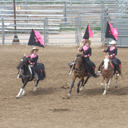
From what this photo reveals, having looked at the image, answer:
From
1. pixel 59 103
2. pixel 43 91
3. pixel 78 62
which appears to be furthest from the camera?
pixel 43 91

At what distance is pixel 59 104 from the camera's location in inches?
379

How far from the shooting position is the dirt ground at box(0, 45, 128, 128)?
25.5ft

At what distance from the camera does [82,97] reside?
10586 millimetres

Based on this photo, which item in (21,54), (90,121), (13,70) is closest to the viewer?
(90,121)

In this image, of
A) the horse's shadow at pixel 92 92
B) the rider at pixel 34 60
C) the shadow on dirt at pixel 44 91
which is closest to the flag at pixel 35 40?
the rider at pixel 34 60

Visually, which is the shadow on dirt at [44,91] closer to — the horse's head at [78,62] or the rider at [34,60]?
the rider at [34,60]

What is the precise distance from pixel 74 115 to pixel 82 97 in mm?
2225

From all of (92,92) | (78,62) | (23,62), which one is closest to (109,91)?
(92,92)

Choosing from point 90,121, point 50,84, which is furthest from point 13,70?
point 90,121

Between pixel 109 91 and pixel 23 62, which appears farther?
pixel 109 91

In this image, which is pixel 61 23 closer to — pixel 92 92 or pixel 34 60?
pixel 92 92

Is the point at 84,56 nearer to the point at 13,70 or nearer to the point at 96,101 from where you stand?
the point at 96,101

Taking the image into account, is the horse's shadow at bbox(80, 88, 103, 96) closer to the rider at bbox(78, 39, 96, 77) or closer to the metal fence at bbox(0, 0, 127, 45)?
the rider at bbox(78, 39, 96, 77)

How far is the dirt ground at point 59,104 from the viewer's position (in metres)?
7.77
